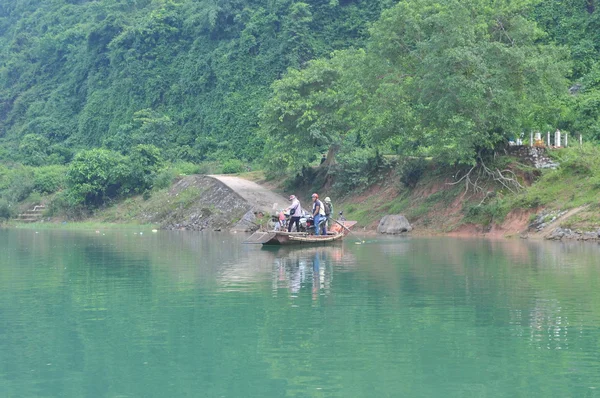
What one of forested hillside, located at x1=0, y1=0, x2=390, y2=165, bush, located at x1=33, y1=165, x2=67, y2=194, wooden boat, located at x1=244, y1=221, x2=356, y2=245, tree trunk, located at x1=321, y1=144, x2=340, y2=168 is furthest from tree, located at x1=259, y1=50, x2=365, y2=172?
bush, located at x1=33, y1=165, x2=67, y2=194

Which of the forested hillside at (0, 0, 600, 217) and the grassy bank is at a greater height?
the forested hillside at (0, 0, 600, 217)

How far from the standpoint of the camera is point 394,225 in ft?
140

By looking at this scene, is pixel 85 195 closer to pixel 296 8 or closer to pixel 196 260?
pixel 296 8

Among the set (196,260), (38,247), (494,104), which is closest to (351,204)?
(494,104)

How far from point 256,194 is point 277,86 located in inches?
276

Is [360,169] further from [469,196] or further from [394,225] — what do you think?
[469,196]

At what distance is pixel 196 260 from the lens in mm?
27266

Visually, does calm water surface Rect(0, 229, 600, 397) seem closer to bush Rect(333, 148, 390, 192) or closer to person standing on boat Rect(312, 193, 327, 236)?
person standing on boat Rect(312, 193, 327, 236)

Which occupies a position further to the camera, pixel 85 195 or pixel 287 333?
pixel 85 195

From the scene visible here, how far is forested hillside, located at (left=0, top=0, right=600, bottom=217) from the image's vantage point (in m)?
40.8

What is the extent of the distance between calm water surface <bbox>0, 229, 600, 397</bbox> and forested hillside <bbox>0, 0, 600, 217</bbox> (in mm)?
16744

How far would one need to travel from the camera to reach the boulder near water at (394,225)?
42625 millimetres

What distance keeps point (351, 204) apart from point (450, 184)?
26.2 feet

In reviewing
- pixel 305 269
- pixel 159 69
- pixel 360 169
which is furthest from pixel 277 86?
pixel 159 69
